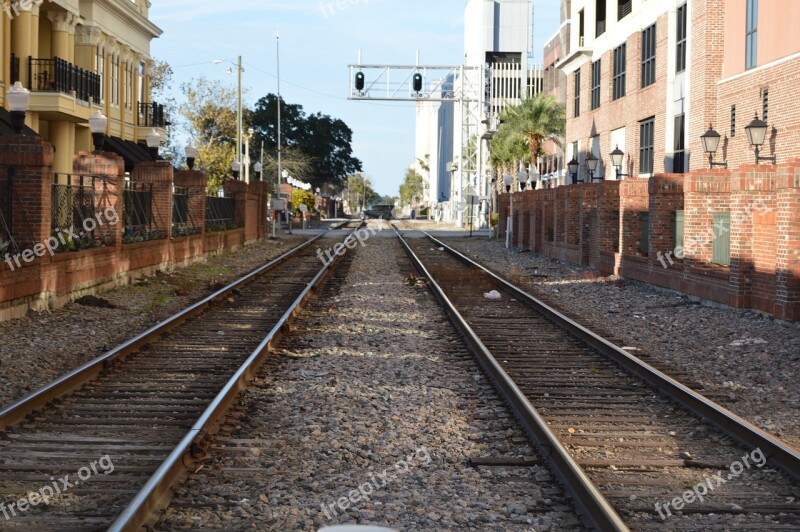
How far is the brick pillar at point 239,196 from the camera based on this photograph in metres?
41.7

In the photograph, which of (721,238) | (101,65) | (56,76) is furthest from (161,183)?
(101,65)

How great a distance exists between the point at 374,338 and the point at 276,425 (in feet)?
18.6

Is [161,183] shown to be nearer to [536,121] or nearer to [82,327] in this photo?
[82,327]

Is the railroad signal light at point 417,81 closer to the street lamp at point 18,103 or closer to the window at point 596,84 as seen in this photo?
the window at point 596,84

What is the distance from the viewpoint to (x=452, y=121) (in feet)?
473

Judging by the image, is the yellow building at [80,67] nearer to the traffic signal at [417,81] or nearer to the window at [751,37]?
the traffic signal at [417,81]

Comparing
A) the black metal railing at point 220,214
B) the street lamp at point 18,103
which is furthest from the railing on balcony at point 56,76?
the street lamp at point 18,103

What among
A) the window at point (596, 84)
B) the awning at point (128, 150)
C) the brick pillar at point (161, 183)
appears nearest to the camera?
the brick pillar at point (161, 183)

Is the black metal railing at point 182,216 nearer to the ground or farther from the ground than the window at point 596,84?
nearer to the ground

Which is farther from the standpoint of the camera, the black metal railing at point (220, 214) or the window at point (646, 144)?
the window at point (646, 144)

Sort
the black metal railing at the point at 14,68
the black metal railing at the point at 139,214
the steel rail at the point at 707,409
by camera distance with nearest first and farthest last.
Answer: the steel rail at the point at 707,409
the black metal railing at the point at 139,214
the black metal railing at the point at 14,68

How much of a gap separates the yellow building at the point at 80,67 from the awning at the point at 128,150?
5 cm

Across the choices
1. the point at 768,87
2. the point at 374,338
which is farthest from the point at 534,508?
the point at 768,87

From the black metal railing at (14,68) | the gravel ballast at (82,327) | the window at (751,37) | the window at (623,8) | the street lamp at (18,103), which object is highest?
the window at (623,8)
